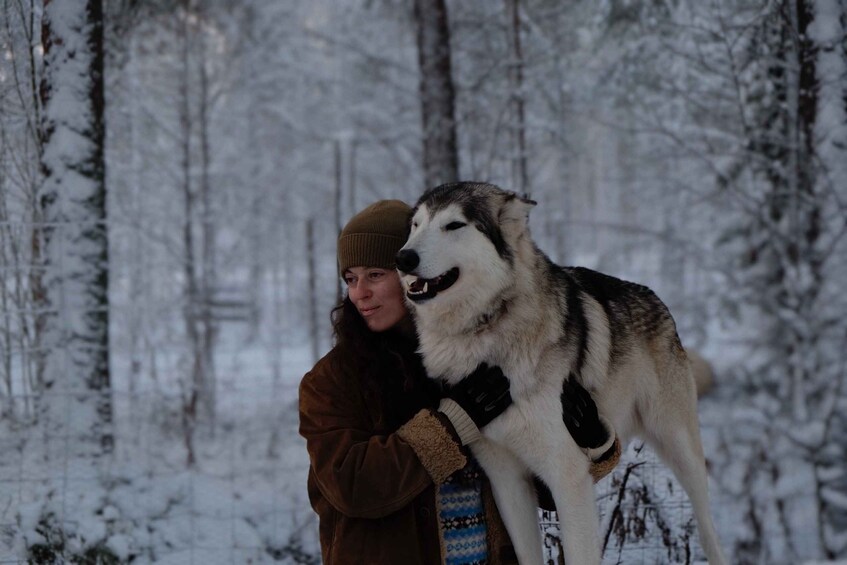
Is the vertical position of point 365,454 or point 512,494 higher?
point 365,454

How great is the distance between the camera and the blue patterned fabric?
218 cm

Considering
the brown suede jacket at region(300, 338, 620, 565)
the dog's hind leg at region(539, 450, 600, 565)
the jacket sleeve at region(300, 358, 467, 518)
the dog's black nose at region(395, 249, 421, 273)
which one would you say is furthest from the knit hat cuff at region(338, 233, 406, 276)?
the dog's hind leg at region(539, 450, 600, 565)

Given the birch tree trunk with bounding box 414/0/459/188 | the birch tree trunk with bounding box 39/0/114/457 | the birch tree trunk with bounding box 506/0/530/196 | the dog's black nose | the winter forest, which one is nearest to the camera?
the dog's black nose

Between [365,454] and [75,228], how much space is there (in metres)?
3.91

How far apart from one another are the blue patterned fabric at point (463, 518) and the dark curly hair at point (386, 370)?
299mm

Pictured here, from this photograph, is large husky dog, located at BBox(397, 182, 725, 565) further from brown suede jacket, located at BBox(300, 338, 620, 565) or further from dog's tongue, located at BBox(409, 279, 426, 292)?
brown suede jacket, located at BBox(300, 338, 620, 565)

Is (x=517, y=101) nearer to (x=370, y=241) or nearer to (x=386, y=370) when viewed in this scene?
(x=370, y=241)

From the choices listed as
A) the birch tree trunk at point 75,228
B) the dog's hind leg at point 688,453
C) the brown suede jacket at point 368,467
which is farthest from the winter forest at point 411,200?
the brown suede jacket at point 368,467

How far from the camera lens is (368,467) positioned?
1.92m

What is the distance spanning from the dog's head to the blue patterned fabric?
2.14 ft

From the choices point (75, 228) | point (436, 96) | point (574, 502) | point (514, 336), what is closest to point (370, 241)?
point (514, 336)

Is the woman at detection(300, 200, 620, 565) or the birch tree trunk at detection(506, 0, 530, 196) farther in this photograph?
the birch tree trunk at detection(506, 0, 530, 196)

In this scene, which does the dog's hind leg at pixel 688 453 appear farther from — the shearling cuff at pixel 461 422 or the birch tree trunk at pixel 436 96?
the birch tree trunk at pixel 436 96

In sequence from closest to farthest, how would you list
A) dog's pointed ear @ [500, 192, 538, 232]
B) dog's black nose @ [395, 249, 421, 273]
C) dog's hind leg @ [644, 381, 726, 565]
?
dog's black nose @ [395, 249, 421, 273] < dog's pointed ear @ [500, 192, 538, 232] < dog's hind leg @ [644, 381, 726, 565]
